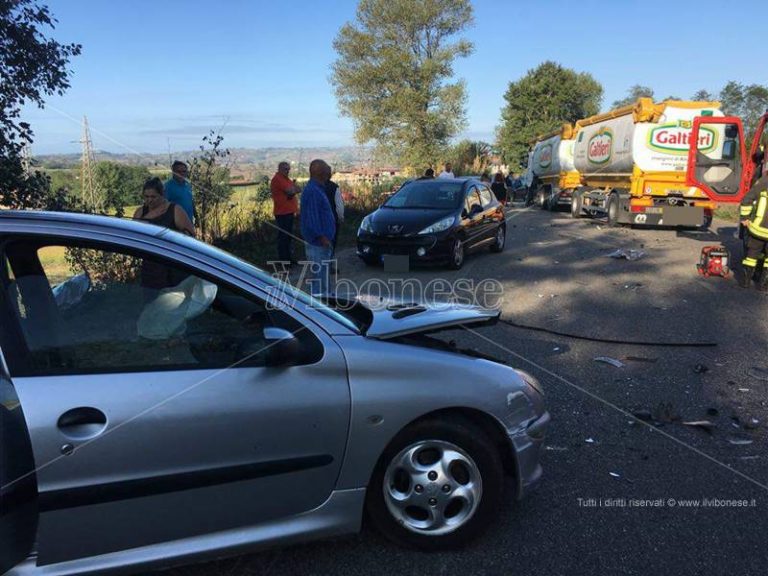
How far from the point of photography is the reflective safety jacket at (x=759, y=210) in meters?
8.02

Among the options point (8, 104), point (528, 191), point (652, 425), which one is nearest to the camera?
point (652, 425)

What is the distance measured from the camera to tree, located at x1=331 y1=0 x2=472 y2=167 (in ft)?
103

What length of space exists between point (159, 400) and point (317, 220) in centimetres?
490

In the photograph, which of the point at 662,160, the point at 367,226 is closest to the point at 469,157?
the point at 662,160

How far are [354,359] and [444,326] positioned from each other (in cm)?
62

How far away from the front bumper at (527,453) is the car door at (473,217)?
25.3 ft

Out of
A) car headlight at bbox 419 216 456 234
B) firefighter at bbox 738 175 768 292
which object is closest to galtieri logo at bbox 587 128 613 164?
firefighter at bbox 738 175 768 292

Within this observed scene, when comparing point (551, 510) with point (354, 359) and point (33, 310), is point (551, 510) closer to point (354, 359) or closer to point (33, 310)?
point (354, 359)

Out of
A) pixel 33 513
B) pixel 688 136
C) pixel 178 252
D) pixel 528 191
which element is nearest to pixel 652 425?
pixel 178 252

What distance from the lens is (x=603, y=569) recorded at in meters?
2.63

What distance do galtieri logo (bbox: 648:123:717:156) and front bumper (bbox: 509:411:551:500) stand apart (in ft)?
46.2

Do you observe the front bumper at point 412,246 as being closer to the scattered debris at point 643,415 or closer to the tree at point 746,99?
the scattered debris at point 643,415

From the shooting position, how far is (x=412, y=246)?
9.85m

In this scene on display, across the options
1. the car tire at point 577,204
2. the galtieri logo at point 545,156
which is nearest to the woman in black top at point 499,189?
the car tire at point 577,204
